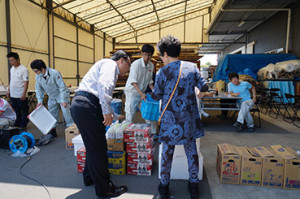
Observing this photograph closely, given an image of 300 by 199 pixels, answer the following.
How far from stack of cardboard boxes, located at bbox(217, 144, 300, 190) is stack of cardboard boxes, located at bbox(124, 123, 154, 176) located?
90 cm

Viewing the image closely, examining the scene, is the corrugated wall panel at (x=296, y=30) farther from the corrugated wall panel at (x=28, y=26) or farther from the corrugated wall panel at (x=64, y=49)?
the corrugated wall panel at (x=28, y=26)

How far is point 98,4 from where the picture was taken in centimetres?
1098

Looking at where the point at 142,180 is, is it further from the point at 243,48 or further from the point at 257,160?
the point at 243,48

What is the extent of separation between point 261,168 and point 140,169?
143cm

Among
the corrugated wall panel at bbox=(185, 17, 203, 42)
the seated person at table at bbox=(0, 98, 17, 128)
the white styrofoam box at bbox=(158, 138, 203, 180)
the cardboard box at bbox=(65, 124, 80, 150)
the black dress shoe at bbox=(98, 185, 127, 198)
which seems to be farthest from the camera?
the corrugated wall panel at bbox=(185, 17, 203, 42)

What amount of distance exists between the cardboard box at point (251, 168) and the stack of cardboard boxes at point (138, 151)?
1108mm

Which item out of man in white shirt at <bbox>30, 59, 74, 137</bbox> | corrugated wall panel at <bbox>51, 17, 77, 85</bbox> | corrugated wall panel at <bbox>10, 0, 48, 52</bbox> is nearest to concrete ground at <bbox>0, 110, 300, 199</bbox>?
man in white shirt at <bbox>30, 59, 74, 137</bbox>

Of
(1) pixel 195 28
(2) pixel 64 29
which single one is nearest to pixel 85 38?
(2) pixel 64 29

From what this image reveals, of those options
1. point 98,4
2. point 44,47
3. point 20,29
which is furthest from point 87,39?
point 20,29

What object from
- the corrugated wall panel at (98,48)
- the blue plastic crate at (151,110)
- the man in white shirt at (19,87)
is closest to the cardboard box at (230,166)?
the blue plastic crate at (151,110)

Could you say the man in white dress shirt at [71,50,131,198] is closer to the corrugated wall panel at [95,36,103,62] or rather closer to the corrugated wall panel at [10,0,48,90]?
the corrugated wall panel at [10,0,48,90]

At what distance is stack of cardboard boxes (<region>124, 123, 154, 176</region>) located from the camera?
2.57 metres

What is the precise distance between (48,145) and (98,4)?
9377mm

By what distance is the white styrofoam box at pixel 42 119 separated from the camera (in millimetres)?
3619
